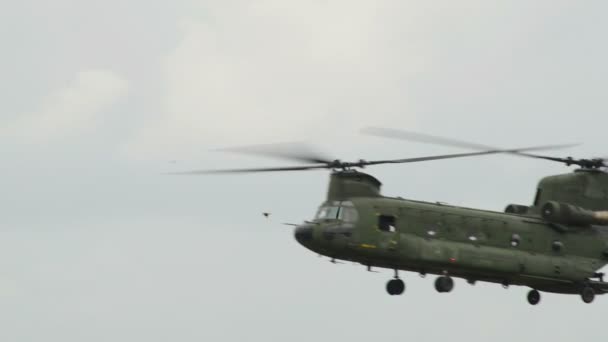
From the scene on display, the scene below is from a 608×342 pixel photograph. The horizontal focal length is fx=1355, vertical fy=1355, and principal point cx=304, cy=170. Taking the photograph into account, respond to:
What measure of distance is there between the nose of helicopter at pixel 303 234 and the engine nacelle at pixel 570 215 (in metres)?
11.7

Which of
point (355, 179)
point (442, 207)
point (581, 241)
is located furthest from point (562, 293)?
point (355, 179)

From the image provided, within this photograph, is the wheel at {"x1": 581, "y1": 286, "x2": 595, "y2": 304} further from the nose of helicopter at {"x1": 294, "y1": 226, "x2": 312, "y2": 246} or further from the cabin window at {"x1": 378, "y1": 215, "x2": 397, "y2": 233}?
the nose of helicopter at {"x1": 294, "y1": 226, "x2": 312, "y2": 246}

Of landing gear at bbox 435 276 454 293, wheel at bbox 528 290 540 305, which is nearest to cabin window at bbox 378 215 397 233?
landing gear at bbox 435 276 454 293

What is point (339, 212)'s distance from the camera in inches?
2117

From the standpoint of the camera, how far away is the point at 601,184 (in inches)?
2377

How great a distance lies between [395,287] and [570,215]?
8810 millimetres

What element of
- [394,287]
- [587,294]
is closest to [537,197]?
[587,294]

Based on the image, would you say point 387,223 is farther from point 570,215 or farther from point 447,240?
point 570,215

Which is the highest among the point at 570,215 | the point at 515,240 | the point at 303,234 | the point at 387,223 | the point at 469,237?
the point at 570,215

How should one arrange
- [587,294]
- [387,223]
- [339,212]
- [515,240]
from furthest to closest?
[587,294], [515,240], [387,223], [339,212]

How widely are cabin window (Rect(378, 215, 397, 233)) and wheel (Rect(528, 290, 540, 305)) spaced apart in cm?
851

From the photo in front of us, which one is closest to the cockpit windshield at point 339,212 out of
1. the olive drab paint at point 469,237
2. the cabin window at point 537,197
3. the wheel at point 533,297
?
the olive drab paint at point 469,237

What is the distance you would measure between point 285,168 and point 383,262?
5.44m

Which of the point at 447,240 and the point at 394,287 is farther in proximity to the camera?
the point at 394,287
